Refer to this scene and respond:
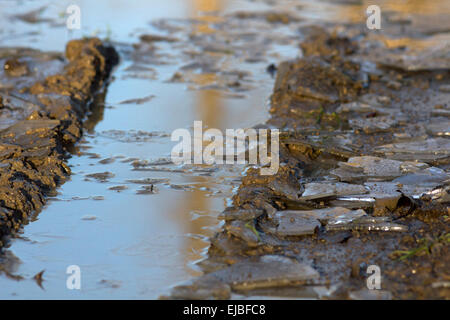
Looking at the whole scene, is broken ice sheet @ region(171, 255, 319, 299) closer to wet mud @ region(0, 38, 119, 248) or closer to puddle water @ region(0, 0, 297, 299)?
puddle water @ region(0, 0, 297, 299)

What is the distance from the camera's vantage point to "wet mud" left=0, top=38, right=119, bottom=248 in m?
4.32

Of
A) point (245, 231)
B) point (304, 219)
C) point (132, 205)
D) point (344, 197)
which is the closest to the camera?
point (245, 231)

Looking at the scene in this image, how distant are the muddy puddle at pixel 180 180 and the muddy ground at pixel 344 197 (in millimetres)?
17

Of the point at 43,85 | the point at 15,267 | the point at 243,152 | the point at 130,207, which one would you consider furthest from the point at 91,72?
the point at 15,267

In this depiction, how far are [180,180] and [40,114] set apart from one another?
5.09 feet

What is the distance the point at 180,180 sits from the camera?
15.9ft

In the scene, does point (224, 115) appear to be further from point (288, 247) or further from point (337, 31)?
point (337, 31)

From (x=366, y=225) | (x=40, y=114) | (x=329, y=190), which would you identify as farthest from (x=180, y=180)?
(x=40, y=114)

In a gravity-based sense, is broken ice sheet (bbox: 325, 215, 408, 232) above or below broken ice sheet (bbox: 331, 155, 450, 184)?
below

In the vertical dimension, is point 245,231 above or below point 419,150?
below

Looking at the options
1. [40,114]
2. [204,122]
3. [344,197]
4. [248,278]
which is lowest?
→ [248,278]

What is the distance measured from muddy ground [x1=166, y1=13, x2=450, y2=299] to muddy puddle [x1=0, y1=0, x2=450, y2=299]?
2cm

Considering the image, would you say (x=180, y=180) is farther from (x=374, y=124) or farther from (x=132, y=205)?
(x=374, y=124)

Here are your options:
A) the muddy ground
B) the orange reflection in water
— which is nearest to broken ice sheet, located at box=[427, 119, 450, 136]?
the muddy ground
